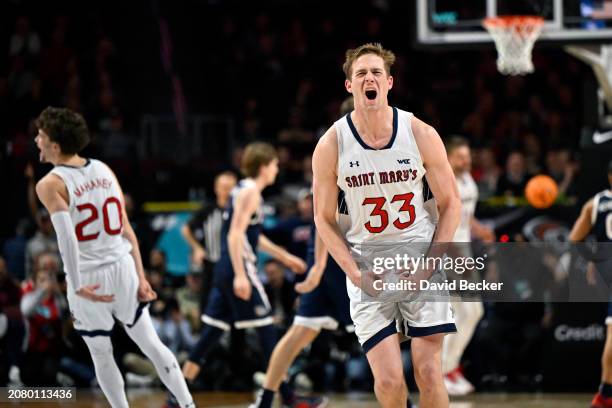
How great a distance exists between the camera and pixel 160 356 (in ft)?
23.0

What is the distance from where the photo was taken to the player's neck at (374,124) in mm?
5848

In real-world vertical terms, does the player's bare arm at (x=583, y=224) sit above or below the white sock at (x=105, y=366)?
above

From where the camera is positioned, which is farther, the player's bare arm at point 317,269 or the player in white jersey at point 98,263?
the player's bare arm at point 317,269

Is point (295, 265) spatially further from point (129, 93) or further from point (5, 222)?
point (129, 93)

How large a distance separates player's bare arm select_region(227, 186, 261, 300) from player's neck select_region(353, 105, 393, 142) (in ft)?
9.35

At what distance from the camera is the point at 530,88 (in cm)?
1831

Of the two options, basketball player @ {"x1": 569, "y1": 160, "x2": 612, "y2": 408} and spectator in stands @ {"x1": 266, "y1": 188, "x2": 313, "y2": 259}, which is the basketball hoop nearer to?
basketball player @ {"x1": 569, "y1": 160, "x2": 612, "y2": 408}

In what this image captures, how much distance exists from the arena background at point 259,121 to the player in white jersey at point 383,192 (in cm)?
472

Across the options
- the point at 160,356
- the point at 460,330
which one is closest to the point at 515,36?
the point at 460,330

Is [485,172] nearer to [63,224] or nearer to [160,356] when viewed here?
[160,356]

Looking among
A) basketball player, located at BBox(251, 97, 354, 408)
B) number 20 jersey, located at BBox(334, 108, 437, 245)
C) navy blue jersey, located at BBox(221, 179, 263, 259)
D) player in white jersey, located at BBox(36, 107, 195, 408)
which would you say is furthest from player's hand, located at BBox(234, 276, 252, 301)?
number 20 jersey, located at BBox(334, 108, 437, 245)

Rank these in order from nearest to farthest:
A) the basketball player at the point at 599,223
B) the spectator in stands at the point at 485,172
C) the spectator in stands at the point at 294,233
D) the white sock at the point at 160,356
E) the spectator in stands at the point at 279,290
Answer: the white sock at the point at 160,356, the basketball player at the point at 599,223, the spectator in stands at the point at 279,290, the spectator in stands at the point at 294,233, the spectator in stands at the point at 485,172

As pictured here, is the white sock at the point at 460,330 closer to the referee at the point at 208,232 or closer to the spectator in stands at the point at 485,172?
the referee at the point at 208,232

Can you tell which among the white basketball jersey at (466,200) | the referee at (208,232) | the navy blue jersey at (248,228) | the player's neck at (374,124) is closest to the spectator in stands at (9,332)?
the referee at (208,232)
